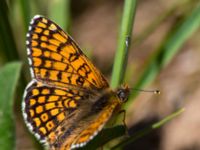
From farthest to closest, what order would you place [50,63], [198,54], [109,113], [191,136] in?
[198,54] < [191,136] < [50,63] < [109,113]

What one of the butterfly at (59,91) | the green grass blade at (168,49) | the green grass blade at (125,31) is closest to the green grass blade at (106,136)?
the butterfly at (59,91)

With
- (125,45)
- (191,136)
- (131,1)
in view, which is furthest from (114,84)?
(191,136)

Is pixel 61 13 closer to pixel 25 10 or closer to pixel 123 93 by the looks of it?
pixel 25 10

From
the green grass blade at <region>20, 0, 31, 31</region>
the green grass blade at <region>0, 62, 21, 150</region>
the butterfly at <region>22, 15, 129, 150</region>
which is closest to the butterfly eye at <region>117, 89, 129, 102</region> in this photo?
the butterfly at <region>22, 15, 129, 150</region>

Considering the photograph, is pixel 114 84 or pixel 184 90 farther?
pixel 184 90

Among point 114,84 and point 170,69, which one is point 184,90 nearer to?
point 170,69

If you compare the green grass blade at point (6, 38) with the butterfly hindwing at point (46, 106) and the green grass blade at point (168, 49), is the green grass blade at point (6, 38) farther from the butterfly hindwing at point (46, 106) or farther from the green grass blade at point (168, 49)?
the green grass blade at point (168, 49)

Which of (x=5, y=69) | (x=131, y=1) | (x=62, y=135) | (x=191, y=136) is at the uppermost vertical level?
(x=131, y=1)
